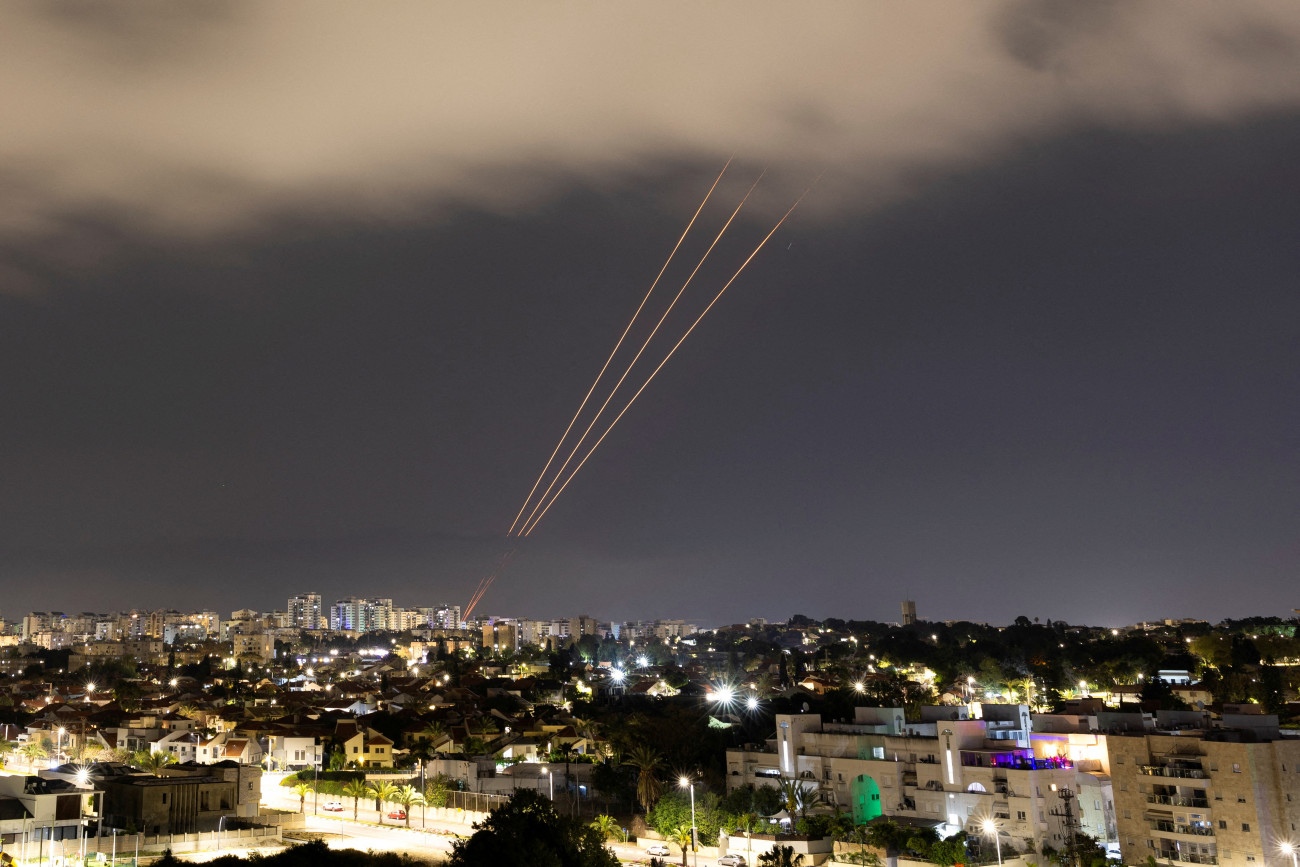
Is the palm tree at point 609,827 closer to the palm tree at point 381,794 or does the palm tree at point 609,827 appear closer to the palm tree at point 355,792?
the palm tree at point 381,794

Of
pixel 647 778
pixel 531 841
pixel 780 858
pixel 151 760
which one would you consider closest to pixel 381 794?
pixel 647 778

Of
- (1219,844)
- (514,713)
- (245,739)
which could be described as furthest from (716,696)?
(1219,844)

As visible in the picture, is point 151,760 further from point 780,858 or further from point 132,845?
point 780,858

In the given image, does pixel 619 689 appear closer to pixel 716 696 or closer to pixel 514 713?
pixel 716 696

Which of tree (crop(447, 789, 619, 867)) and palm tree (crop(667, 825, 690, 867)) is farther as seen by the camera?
palm tree (crop(667, 825, 690, 867))

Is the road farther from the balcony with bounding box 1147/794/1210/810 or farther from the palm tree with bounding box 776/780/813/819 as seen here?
the balcony with bounding box 1147/794/1210/810

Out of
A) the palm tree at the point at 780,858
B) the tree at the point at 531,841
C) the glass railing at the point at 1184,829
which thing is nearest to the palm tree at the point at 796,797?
the palm tree at the point at 780,858

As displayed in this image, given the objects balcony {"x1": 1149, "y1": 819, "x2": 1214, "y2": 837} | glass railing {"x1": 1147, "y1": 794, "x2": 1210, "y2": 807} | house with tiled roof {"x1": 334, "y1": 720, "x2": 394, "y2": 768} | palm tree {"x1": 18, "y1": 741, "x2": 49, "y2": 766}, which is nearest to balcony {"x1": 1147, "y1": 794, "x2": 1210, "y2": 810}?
glass railing {"x1": 1147, "y1": 794, "x2": 1210, "y2": 807}
